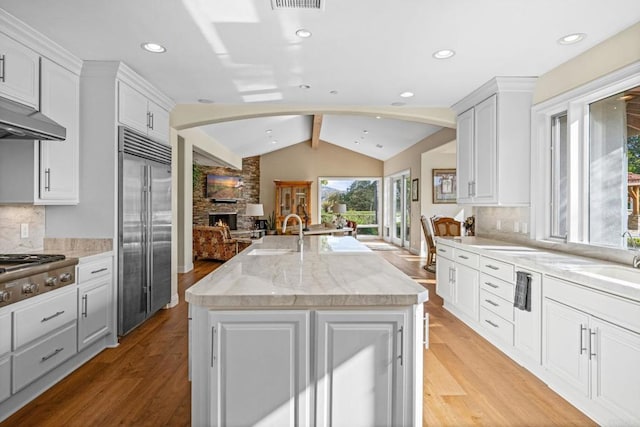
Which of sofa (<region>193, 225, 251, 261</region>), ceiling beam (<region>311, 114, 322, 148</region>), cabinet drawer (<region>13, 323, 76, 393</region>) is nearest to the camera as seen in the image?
cabinet drawer (<region>13, 323, 76, 393</region>)

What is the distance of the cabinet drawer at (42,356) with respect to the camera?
7.30 ft

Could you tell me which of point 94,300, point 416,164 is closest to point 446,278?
point 94,300

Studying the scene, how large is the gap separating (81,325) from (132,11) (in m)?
2.24

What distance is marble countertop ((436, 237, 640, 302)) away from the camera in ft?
6.49

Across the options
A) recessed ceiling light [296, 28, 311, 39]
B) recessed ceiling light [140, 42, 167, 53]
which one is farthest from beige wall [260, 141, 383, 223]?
recessed ceiling light [296, 28, 311, 39]

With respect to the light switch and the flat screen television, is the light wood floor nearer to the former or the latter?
the light switch

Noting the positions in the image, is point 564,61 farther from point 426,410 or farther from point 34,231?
point 34,231

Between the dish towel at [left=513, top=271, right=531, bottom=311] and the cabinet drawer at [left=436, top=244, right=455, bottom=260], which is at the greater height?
the cabinet drawer at [left=436, top=244, right=455, bottom=260]

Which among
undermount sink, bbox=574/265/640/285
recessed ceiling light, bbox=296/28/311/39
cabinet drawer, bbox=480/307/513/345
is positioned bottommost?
cabinet drawer, bbox=480/307/513/345

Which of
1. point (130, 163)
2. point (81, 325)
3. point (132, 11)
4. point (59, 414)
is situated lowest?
point (59, 414)

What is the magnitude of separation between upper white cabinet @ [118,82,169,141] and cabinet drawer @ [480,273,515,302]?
138 inches

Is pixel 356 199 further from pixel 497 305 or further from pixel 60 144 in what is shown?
pixel 60 144

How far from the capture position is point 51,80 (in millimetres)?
2883

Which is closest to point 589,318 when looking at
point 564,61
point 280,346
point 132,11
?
point 280,346
